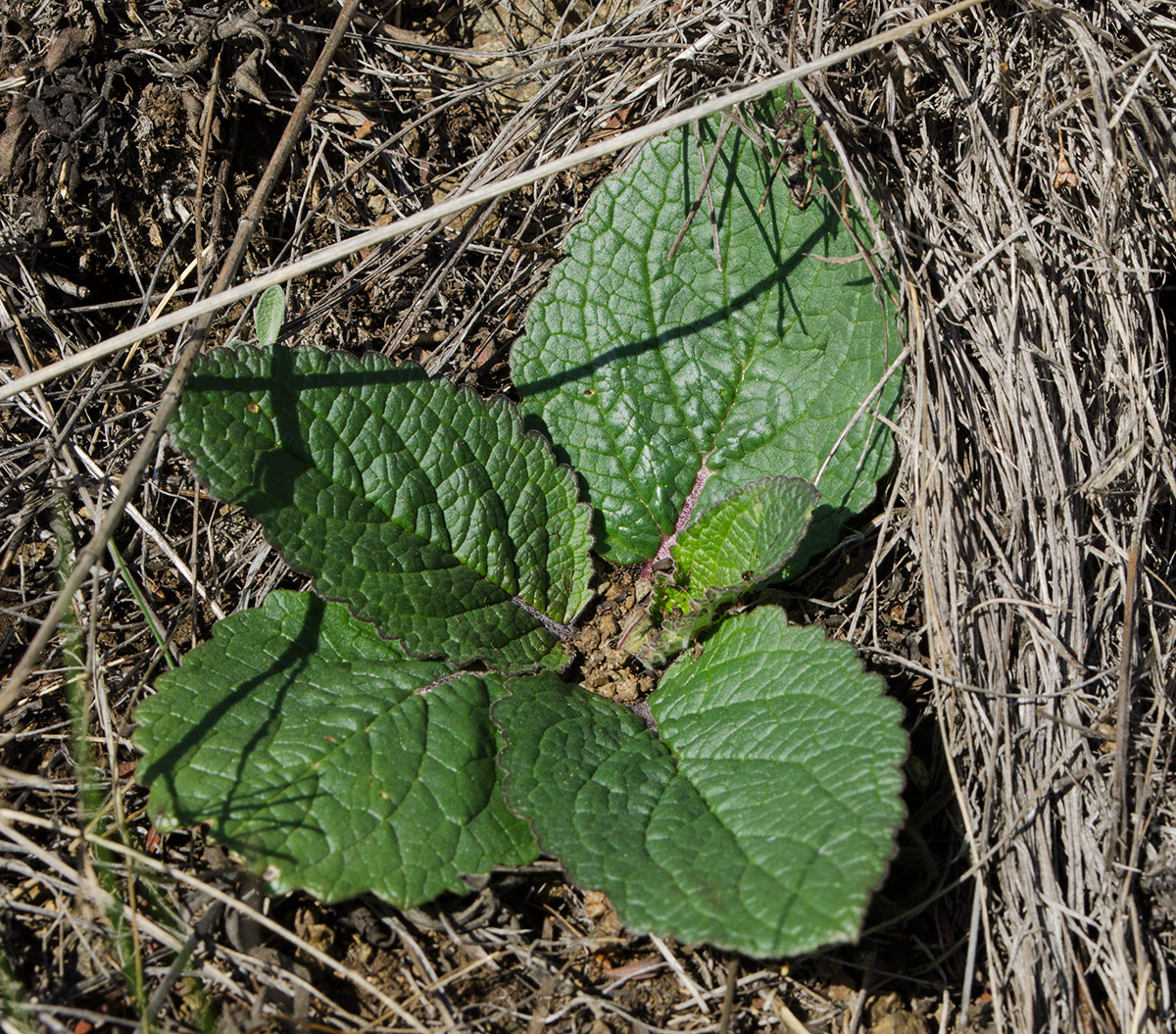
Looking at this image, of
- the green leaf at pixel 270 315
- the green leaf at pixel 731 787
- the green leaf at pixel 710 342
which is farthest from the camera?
the green leaf at pixel 270 315

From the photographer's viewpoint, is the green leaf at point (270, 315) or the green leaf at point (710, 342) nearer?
the green leaf at point (710, 342)

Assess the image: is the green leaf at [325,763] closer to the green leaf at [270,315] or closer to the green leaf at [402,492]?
the green leaf at [402,492]

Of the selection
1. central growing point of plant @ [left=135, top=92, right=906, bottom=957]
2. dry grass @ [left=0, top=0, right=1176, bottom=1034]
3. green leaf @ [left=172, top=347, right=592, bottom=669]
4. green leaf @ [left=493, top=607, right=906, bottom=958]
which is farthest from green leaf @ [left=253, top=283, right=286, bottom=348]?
green leaf @ [left=493, top=607, right=906, bottom=958]

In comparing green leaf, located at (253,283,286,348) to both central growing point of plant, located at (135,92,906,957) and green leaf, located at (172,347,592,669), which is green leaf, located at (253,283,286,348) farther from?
green leaf, located at (172,347,592,669)

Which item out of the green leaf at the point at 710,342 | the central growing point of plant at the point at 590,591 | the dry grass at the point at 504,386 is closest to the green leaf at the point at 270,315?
the central growing point of plant at the point at 590,591

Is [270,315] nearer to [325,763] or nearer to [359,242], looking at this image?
[359,242]

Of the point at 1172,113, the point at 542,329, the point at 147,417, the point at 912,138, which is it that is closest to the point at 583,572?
the point at 542,329

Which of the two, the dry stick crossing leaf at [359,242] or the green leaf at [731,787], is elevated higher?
the dry stick crossing leaf at [359,242]

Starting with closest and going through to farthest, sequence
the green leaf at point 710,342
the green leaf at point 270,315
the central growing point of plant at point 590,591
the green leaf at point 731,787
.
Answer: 1. the green leaf at point 731,787
2. the central growing point of plant at point 590,591
3. the green leaf at point 710,342
4. the green leaf at point 270,315
